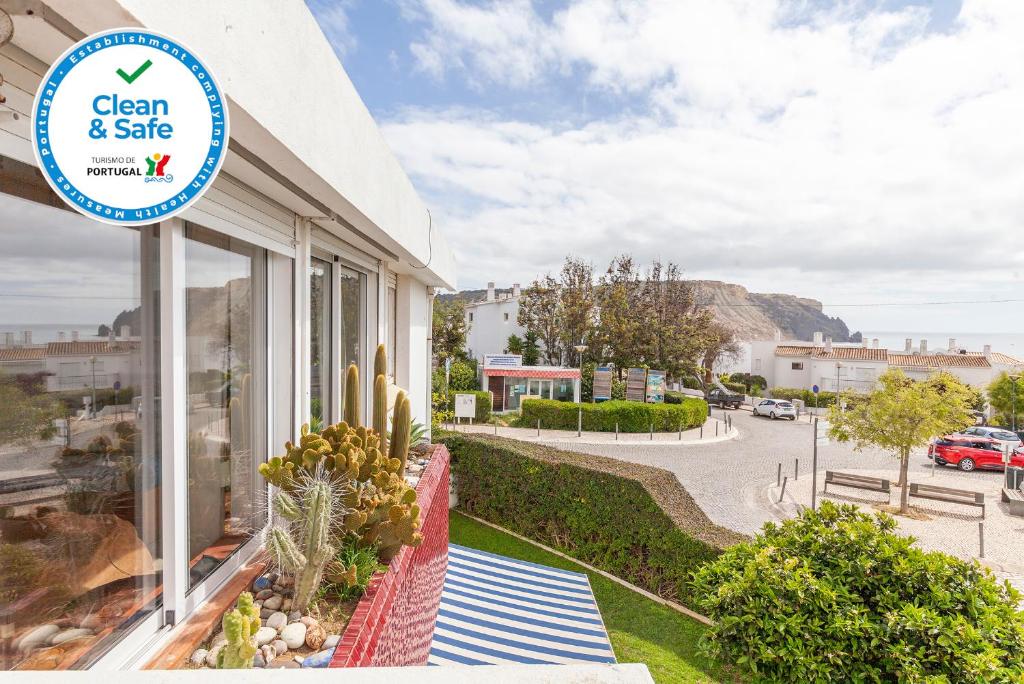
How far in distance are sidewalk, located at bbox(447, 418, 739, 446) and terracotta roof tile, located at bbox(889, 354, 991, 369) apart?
26268 millimetres

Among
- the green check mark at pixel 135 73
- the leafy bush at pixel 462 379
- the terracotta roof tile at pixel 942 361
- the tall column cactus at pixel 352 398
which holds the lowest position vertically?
the leafy bush at pixel 462 379

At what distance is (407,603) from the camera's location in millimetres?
4633

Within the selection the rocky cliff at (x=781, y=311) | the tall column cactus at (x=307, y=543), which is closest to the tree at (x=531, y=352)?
the tall column cactus at (x=307, y=543)

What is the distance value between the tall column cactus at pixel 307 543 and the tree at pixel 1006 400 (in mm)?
39672

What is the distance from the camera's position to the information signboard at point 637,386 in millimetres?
31358

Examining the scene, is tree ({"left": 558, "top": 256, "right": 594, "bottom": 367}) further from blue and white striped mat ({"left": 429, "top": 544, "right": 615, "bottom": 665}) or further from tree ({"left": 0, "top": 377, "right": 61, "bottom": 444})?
tree ({"left": 0, "top": 377, "right": 61, "bottom": 444})

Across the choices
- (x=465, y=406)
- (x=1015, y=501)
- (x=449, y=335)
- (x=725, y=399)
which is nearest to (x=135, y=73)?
(x=465, y=406)

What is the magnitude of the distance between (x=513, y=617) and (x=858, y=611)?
383 centimetres

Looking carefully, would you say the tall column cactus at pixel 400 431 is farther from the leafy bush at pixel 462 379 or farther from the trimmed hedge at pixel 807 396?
the trimmed hedge at pixel 807 396

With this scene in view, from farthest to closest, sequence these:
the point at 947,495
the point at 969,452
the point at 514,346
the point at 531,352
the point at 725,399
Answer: the point at 514,346 → the point at 531,352 → the point at 725,399 → the point at 969,452 → the point at 947,495

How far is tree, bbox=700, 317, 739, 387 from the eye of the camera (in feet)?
133

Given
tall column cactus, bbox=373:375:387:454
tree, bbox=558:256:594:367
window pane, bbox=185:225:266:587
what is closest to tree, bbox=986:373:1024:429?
tree, bbox=558:256:594:367

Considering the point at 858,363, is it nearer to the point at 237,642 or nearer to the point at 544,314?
the point at 544,314

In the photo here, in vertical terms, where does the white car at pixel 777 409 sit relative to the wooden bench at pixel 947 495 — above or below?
below
